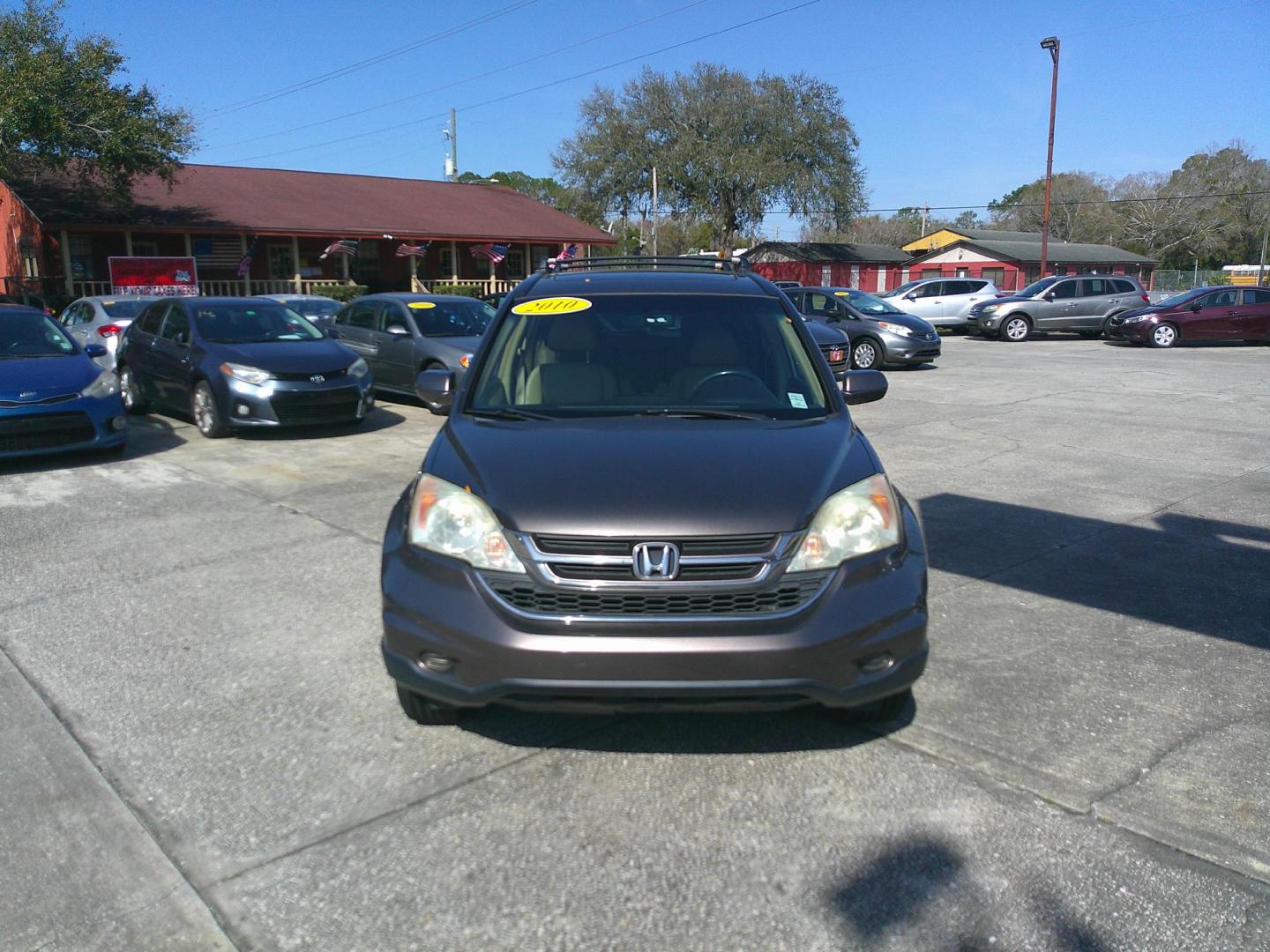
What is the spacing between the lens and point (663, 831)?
10.3ft

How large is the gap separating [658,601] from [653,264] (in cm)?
302

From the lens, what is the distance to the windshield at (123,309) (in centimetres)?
1496

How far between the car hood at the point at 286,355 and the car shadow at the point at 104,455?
42.6 inches

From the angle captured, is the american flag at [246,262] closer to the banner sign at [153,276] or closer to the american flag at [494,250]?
the banner sign at [153,276]

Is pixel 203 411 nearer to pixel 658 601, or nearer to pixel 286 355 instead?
pixel 286 355

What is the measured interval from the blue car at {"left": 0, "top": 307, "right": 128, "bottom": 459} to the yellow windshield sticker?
238 inches

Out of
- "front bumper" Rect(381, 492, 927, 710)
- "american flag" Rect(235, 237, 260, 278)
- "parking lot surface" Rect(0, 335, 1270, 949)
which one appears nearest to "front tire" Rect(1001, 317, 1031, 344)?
"parking lot surface" Rect(0, 335, 1270, 949)

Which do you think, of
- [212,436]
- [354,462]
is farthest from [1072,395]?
[212,436]

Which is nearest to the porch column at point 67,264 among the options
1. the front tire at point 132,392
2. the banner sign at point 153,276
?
the banner sign at point 153,276

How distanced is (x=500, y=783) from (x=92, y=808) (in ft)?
4.41

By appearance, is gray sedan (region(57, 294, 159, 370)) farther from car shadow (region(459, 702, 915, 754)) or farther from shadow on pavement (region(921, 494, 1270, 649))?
car shadow (region(459, 702, 915, 754))

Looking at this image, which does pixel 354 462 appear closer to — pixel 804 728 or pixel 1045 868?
pixel 804 728

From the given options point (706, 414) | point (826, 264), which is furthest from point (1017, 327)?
point (826, 264)

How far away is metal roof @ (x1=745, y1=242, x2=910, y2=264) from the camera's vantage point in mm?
57969
